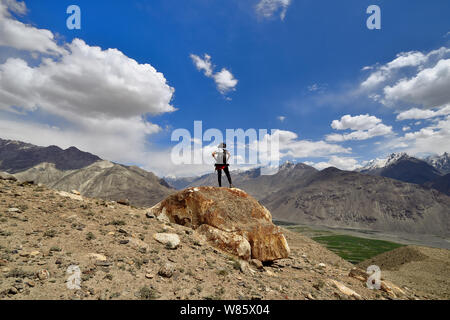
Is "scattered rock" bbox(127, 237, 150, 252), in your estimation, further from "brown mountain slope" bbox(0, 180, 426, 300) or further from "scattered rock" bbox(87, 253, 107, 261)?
"scattered rock" bbox(87, 253, 107, 261)

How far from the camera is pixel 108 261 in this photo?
8.13 m

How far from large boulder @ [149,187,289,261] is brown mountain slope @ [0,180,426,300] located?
1.33 metres

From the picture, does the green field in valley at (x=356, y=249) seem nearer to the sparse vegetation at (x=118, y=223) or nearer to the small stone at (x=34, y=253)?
the sparse vegetation at (x=118, y=223)

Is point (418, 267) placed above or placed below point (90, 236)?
below

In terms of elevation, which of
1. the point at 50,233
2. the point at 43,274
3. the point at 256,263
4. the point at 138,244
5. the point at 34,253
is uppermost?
the point at 50,233

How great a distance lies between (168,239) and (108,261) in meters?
3.37

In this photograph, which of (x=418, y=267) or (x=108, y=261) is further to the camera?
(x=418, y=267)

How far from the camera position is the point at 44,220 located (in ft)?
33.1

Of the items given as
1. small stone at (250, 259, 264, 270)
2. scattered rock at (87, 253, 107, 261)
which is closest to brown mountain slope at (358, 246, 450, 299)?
small stone at (250, 259, 264, 270)

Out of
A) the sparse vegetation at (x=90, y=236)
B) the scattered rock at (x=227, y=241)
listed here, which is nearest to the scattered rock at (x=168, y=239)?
the scattered rock at (x=227, y=241)

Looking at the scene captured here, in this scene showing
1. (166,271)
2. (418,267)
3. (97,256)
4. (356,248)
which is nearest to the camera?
(166,271)

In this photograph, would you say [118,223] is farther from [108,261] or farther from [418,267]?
[418,267]

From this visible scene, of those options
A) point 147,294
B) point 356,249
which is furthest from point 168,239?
point 356,249

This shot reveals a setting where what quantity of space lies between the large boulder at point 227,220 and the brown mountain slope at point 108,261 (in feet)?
4.35
